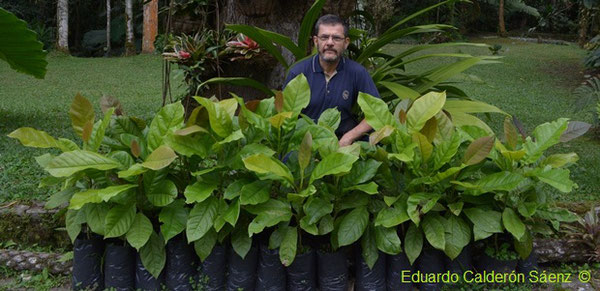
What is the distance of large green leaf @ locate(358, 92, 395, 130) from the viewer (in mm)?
3092

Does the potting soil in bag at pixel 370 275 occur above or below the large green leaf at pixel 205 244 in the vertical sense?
below

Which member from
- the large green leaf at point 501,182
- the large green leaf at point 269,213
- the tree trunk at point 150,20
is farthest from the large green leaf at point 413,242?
the tree trunk at point 150,20

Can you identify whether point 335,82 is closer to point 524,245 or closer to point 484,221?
point 484,221

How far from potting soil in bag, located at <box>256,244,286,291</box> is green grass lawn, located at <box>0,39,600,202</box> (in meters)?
1.86

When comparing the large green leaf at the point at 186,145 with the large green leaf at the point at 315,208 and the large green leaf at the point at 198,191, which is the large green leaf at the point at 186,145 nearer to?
the large green leaf at the point at 198,191

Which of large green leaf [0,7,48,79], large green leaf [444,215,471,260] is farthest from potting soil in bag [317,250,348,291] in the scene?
large green leaf [0,7,48,79]

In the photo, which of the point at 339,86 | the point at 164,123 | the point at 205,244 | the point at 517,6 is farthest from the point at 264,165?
the point at 517,6

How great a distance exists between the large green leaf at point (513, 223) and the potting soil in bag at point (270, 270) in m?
1.12

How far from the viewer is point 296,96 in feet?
10.2

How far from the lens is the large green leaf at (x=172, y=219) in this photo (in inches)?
114

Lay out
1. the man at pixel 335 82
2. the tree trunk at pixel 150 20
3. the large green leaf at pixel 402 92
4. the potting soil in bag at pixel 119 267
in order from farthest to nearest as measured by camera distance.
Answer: the tree trunk at pixel 150 20 < the large green leaf at pixel 402 92 < the man at pixel 335 82 < the potting soil in bag at pixel 119 267

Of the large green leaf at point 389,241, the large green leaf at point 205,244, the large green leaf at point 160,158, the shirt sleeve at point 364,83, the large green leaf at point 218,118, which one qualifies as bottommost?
the large green leaf at point 205,244

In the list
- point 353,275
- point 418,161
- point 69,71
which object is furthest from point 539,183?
point 69,71

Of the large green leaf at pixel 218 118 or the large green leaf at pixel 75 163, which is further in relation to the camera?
the large green leaf at pixel 218 118
